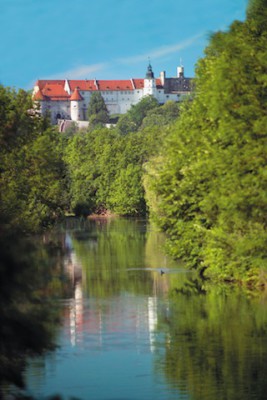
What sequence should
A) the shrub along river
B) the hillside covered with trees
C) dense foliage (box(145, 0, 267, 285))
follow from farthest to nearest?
1. the hillside covered with trees
2. dense foliage (box(145, 0, 267, 285))
3. the shrub along river

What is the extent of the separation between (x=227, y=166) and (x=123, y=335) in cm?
713

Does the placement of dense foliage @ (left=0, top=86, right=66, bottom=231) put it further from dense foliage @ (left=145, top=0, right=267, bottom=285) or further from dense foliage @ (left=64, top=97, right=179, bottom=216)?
dense foliage @ (left=64, top=97, right=179, bottom=216)

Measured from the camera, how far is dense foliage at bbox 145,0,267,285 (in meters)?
34.7

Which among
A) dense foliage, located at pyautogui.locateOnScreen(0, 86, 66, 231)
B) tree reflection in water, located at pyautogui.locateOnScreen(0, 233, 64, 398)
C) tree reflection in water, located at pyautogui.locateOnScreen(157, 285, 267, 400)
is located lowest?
tree reflection in water, located at pyautogui.locateOnScreen(157, 285, 267, 400)

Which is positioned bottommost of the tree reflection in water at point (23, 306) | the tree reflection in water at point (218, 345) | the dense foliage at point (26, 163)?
the tree reflection in water at point (218, 345)

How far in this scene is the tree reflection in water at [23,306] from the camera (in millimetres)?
13742

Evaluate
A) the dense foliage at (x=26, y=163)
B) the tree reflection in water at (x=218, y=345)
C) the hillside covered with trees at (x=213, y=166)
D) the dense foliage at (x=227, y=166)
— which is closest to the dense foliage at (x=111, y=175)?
the dense foliage at (x=26, y=163)

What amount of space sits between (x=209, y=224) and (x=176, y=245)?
3.14m

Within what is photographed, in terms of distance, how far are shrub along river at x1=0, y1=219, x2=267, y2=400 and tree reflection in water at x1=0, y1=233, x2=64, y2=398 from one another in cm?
2

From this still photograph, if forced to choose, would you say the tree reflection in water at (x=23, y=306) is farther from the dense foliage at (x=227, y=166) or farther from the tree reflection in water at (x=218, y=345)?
the dense foliage at (x=227, y=166)

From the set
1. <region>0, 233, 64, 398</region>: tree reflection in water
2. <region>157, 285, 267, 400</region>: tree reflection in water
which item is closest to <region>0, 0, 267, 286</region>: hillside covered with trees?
<region>157, 285, 267, 400</region>: tree reflection in water

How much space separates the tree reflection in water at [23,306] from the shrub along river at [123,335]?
2 cm

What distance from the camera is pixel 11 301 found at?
13.9 meters

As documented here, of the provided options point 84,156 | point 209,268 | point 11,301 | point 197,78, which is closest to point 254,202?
point 209,268
